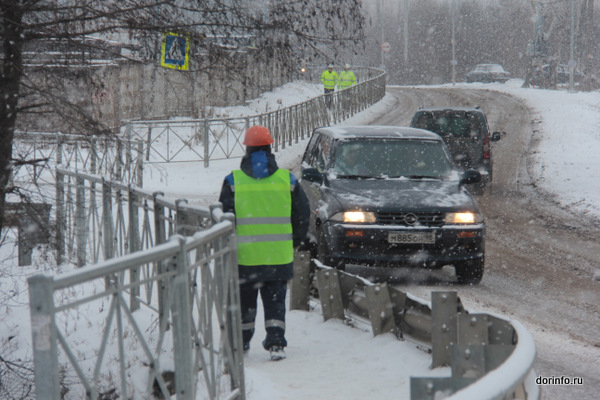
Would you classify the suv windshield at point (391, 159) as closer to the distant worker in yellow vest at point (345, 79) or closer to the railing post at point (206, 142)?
the railing post at point (206, 142)

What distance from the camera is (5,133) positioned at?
24.1 ft

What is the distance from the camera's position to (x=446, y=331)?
601cm

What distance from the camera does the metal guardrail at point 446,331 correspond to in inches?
126

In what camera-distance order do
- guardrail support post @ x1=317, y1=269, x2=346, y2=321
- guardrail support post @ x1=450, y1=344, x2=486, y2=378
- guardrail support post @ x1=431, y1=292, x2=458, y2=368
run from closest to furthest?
guardrail support post @ x1=450, y1=344, x2=486, y2=378 → guardrail support post @ x1=431, y1=292, x2=458, y2=368 → guardrail support post @ x1=317, y1=269, x2=346, y2=321

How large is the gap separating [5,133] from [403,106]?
3069cm

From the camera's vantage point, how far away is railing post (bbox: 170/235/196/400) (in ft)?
13.3

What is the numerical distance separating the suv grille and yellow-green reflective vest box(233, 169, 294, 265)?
3028mm

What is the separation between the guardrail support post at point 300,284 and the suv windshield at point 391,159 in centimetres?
190

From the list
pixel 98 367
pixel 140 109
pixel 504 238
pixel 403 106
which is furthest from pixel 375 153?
pixel 403 106

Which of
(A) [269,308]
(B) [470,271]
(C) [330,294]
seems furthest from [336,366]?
(B) [470,271]

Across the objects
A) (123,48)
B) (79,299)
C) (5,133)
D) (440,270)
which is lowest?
(440,270)

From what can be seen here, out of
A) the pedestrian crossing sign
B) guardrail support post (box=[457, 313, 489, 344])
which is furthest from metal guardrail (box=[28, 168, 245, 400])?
guardrail support post (box=[457, 313, 489, 344])

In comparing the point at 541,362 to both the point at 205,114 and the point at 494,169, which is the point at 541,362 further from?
the point at 205,114

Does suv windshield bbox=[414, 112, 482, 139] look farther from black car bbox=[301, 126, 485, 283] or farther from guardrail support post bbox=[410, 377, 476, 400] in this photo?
guardrail support post bbox=[410, 377, 476, 400]
